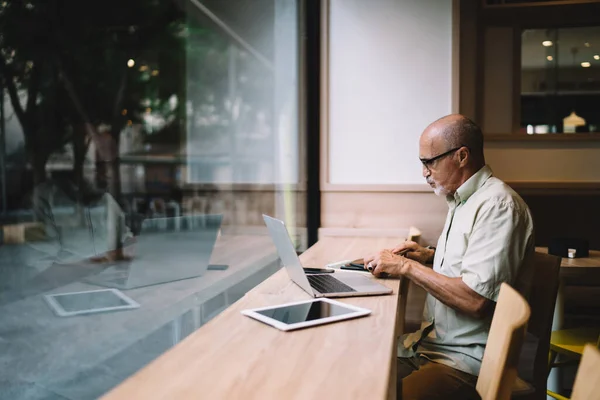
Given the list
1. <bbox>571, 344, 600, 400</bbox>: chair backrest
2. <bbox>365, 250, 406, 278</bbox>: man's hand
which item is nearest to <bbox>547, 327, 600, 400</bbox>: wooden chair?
<bbox>365, 250, 406, 278</bbox>: man's hand

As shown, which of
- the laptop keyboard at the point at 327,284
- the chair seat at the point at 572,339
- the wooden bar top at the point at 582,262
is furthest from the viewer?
the wooden bar top at the point at 582,262

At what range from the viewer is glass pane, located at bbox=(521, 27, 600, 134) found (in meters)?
4.66

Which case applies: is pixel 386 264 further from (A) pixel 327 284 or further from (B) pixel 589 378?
(B) pixel 589 378

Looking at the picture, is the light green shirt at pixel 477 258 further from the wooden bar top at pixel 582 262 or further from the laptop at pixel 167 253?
the wooden bar top at pixel 582 262

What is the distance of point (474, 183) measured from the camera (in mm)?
1789

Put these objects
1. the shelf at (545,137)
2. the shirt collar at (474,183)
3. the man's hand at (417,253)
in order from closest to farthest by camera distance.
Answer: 1. the shirt collar at (474,183)
2. the man's hand at (417,253)
3. the shelf at (545,137)

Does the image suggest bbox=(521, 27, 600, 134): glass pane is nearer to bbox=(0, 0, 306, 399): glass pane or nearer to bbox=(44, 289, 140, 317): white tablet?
bbox=(0, 0, 306, 399): glass pane

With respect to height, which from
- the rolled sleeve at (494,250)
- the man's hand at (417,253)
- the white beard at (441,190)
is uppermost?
the white beard at (441,190)

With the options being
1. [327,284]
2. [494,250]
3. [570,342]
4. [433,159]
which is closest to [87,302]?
[327,284]

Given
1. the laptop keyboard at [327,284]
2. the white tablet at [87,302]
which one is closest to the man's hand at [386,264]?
the laptop keyboard at [327,284]

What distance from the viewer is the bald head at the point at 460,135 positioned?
1.79 meters

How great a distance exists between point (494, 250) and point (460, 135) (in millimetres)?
423

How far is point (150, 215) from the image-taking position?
1521mm

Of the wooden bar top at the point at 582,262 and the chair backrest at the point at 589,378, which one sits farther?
the wooden bar top at the point at 582,262
